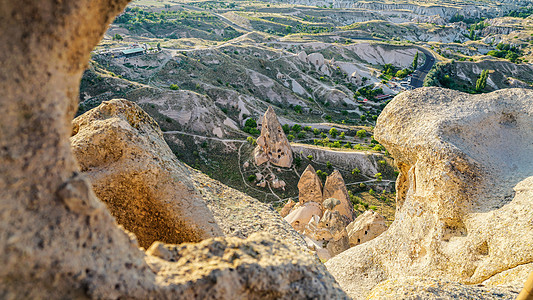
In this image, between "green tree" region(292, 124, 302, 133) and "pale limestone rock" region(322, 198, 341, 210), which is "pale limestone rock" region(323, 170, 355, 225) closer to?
"pale limestone rock" region(322, 198, 341, 210)

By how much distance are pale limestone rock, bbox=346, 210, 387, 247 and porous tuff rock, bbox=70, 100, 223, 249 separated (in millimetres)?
17979

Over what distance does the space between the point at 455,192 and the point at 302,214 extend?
52.0ft

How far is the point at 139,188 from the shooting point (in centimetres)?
1070

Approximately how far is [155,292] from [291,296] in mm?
2497

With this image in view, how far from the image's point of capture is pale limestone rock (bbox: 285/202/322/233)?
2826cm

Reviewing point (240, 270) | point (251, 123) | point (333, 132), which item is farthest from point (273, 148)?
point (240, 270)

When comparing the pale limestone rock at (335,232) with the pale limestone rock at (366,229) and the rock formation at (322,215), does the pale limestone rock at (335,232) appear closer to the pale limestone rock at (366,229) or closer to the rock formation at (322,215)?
the rock formation at (322,215)

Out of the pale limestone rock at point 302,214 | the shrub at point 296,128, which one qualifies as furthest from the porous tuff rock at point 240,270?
the shrub at point 296,128

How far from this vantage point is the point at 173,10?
151m

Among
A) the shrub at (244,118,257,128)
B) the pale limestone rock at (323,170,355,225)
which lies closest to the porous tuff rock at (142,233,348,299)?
the pale limestone rock at (323,170,355,225)

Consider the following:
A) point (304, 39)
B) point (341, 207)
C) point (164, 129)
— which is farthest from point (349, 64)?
point (341, 207)

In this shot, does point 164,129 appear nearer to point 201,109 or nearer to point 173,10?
point 201,109

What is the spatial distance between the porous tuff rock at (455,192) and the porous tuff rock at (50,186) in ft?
36.5

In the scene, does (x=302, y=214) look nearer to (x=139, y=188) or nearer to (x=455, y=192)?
(x=455, y=192)
